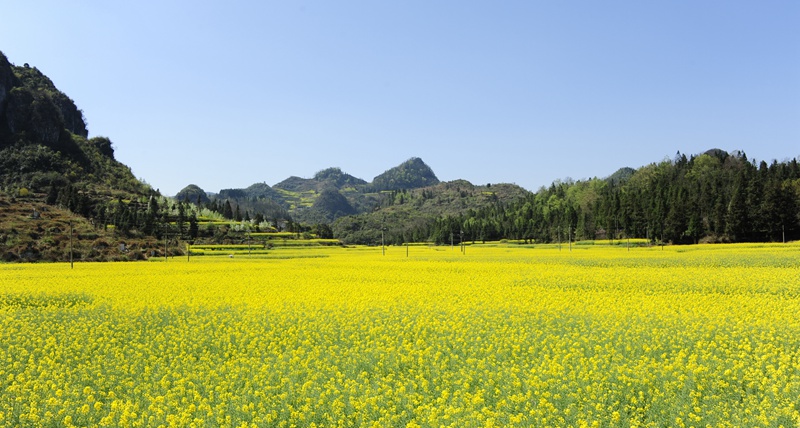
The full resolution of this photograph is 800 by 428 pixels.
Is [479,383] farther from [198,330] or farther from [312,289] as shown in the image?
[312,289]

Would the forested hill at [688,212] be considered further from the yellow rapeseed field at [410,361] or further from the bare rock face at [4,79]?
the bare rock face at [4,79]

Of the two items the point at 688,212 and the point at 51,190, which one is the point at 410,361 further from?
the point at 51,190

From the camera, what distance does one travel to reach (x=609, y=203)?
112 metres

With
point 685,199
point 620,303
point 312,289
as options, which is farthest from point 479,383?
point 685,199

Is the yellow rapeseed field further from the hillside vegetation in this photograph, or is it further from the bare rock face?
the bare rock face

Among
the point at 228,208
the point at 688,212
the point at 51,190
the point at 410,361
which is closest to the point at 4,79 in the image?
the point at 51,190

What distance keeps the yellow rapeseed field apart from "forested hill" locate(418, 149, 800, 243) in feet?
241

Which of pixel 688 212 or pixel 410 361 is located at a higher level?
pixel 688 212

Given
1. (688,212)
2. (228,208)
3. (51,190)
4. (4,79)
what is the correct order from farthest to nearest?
(4,79) → (228,208) → (51,190) → (688,212)

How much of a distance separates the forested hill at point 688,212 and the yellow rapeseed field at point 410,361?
2887 inches

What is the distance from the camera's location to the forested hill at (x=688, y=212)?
80625 millimetres

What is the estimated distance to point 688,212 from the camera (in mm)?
88188

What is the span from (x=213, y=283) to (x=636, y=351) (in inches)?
868

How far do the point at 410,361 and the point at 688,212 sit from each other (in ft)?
302
